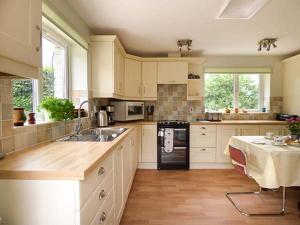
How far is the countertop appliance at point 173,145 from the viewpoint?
154 inches

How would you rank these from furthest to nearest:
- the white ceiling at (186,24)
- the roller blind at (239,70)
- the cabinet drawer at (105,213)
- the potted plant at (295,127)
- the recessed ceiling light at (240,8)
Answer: the roller blind at (239,70) → the potted plant at (295,127) → the white ceiling at (186,24) → the recessed ceiling light at (240,8) → the cabinet drawer at (105,213)

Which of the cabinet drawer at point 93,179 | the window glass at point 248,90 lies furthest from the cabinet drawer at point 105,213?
the window glass at point 248,90

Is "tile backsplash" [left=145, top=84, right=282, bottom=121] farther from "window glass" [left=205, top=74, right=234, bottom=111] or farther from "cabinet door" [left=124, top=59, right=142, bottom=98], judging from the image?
"cabinet door" [left=124, top=59, right=142, bottom=98]

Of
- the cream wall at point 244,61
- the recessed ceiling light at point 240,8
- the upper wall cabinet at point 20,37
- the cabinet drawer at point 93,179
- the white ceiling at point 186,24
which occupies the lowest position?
the cabinet drawer at point 93,179

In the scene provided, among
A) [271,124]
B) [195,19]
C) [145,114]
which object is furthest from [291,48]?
[145,114]

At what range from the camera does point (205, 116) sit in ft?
14.8

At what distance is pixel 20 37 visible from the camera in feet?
3.39

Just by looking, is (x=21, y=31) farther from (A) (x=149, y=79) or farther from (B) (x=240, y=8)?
(A) (x=149, y=79)

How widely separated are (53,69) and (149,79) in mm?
2036

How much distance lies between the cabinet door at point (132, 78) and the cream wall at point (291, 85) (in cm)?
292

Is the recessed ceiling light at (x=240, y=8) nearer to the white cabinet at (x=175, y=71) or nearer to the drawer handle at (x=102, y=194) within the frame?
the white cabinet at (x=175, y=71)

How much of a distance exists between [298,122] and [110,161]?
2.13 meters

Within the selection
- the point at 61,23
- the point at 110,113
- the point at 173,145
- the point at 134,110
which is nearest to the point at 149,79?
the point at 134,110

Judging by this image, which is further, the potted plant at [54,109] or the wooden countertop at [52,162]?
the potted plant at [54,109]
